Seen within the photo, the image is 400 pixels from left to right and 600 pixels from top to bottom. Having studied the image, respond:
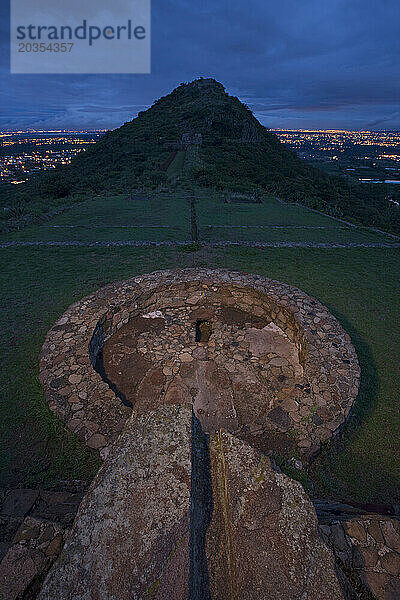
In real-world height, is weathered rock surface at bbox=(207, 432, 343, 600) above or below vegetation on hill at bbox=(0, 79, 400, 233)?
below

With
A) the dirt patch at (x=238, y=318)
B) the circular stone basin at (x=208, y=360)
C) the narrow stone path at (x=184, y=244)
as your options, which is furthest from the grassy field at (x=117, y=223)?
the dirt patch at (x=238, y=318)

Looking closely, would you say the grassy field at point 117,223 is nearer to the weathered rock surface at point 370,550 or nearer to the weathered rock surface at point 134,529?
the weathered rock surface at point 134,529

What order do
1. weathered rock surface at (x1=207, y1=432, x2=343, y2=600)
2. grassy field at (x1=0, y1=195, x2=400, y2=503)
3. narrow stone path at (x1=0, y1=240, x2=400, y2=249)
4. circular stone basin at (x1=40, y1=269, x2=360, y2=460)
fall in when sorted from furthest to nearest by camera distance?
narrow stone path at (x1=0, y1=240, x2=400, y2=249), circular stone basin at (x1=40, y1=269, x2=360, y2=460), grassy field at (x1=0, y1=195, x2=400, y2=503), weathered rock surface at (x1=207, y1=432, x2=343, y2=600)

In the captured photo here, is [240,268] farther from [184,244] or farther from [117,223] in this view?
[117,223]

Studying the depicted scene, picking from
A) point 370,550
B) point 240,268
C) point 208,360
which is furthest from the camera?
point 240,268

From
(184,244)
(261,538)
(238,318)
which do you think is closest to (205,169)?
(184,244)

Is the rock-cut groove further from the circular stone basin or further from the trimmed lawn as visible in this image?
the trimmed lawn

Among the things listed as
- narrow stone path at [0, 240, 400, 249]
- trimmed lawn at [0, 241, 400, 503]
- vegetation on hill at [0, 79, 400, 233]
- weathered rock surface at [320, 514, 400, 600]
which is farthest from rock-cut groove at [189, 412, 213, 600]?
vegetation on hill at [0, 79, 400, 233]
